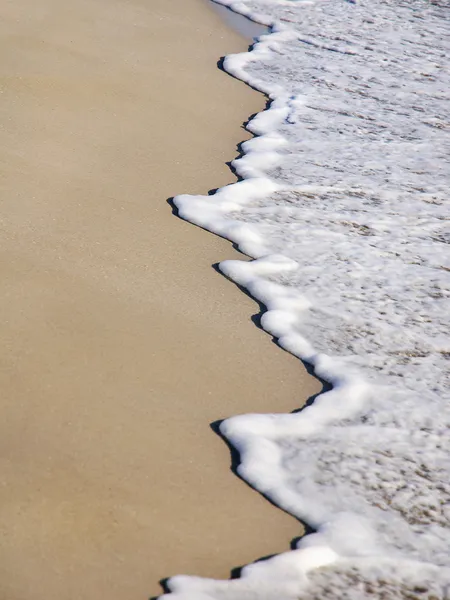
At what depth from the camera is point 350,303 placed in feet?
9.84

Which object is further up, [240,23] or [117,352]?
[240,23]

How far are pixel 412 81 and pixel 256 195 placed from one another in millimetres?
2432

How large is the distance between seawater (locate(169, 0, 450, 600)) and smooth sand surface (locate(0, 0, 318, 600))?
9 centimetres

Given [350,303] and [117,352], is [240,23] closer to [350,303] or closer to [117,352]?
[350,303]

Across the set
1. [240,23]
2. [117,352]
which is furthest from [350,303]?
[240,23]

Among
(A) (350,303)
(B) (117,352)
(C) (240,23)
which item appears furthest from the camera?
(C) (240,23)

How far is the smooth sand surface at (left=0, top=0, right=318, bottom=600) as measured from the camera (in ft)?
6.06

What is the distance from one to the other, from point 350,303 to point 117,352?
0.96m

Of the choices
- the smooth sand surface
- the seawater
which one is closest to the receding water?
the seawater

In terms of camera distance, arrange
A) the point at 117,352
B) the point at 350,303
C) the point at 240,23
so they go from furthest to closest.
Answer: the point at 240,23, the point at 350,303, the point at 117,352

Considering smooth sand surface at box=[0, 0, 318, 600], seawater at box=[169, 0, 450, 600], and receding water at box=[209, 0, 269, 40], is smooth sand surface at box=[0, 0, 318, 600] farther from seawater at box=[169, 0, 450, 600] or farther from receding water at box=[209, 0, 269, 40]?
receding water at box=[209, 0, 269, 40]

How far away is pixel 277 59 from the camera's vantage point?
5.78 m

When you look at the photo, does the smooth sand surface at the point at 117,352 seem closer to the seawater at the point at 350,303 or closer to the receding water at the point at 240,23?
the seawater at the point at 350,303

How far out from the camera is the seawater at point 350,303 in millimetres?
1940
